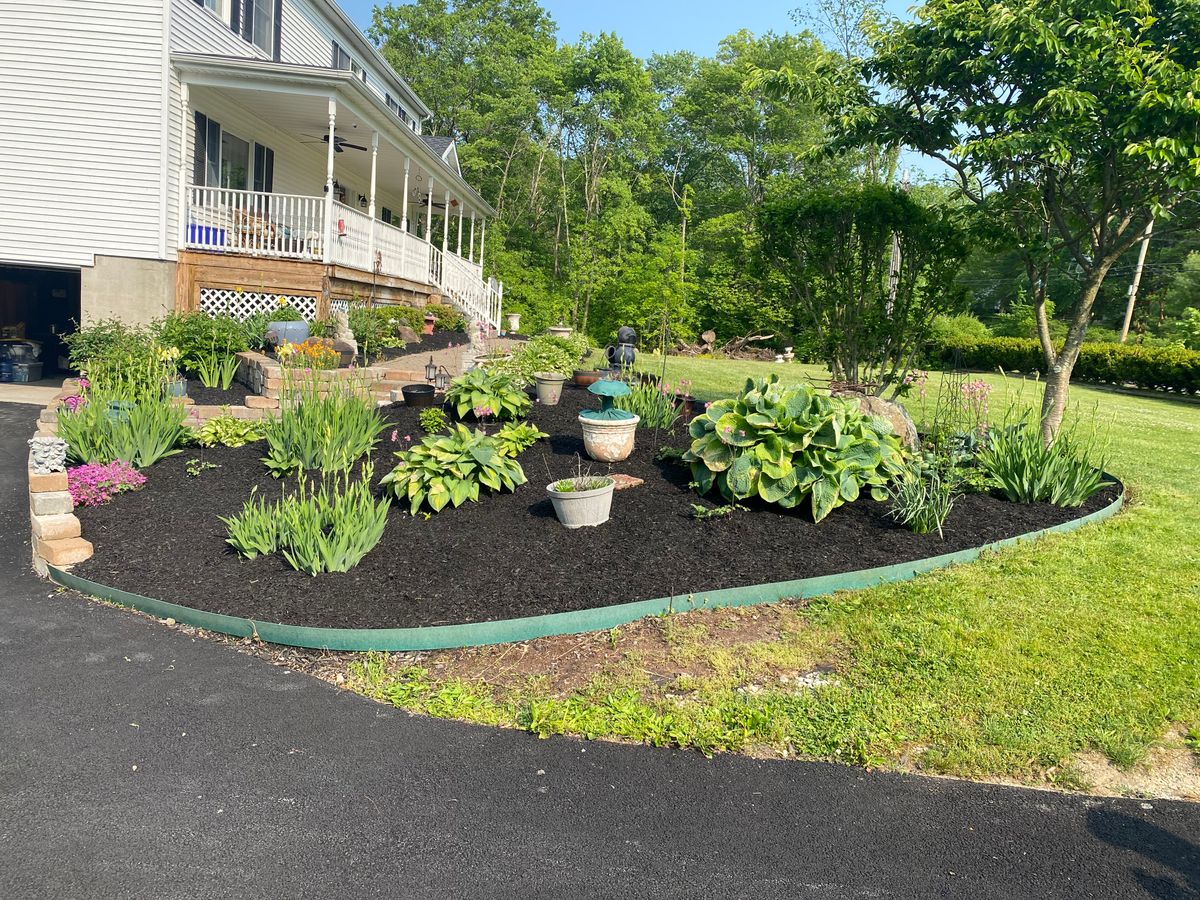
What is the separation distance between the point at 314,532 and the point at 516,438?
2.23 meters

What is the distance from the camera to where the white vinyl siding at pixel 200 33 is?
12.7 metres

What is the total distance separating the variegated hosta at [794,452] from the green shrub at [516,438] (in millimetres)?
1521

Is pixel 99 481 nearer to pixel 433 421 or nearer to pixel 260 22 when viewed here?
pixel 433 421

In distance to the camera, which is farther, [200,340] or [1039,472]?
[200,340]

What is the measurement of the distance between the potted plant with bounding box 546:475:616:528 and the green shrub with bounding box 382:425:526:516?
588 mm

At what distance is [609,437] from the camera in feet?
21.2

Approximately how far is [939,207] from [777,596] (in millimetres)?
5707

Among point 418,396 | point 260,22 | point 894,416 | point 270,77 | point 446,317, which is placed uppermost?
point 260,22

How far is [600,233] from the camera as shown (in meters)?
28.3

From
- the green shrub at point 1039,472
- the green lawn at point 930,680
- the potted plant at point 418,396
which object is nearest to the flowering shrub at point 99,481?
the potted plant at point 418,396

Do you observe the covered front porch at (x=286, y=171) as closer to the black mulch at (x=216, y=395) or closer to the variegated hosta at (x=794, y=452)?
the black mulch at (x=216, y=395)

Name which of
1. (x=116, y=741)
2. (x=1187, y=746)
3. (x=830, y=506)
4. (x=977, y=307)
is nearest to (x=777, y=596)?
(x=830, y=506)

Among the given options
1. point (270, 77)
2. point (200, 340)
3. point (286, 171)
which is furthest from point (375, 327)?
point (286, 171)

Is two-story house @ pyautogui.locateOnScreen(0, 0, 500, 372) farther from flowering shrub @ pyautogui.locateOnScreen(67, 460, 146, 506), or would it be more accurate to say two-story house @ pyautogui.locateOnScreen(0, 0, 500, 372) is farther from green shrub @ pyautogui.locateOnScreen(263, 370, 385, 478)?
flowering shrub @ pyautogui.locateOnScreen(67, 460, 146, 506)
